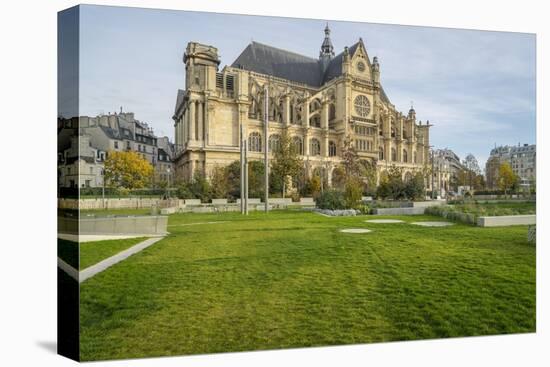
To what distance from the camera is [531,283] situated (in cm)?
788

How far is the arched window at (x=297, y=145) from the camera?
435 inches

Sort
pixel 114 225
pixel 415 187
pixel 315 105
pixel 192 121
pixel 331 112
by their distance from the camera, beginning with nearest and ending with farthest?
pixel 114 225 < pixel 192 121 < pixel 415 187 < pixel 331 112 < pixel 315 105

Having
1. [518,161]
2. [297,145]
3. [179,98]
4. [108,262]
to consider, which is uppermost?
[179,98]

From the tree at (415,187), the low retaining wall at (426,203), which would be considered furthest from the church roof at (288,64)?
the low retaining wall at (426,203)

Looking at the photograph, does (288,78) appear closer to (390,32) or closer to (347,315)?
(390,32)

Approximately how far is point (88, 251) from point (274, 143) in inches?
233

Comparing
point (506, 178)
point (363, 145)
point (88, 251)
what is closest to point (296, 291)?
point (88, 251)

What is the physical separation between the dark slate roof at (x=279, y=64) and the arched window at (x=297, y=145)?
5.08ft

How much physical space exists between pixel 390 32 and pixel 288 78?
3.49 m

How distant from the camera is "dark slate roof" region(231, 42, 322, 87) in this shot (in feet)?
27.1

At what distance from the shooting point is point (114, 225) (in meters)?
6.64

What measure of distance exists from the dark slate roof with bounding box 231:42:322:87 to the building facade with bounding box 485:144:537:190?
4.38 meters

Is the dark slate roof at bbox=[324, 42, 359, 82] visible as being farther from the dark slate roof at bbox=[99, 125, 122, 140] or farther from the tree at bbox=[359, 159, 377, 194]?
the dark slate roof at bbox=[99, 125, 122, 140]

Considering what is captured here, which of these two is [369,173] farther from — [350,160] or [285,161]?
[285,161]
